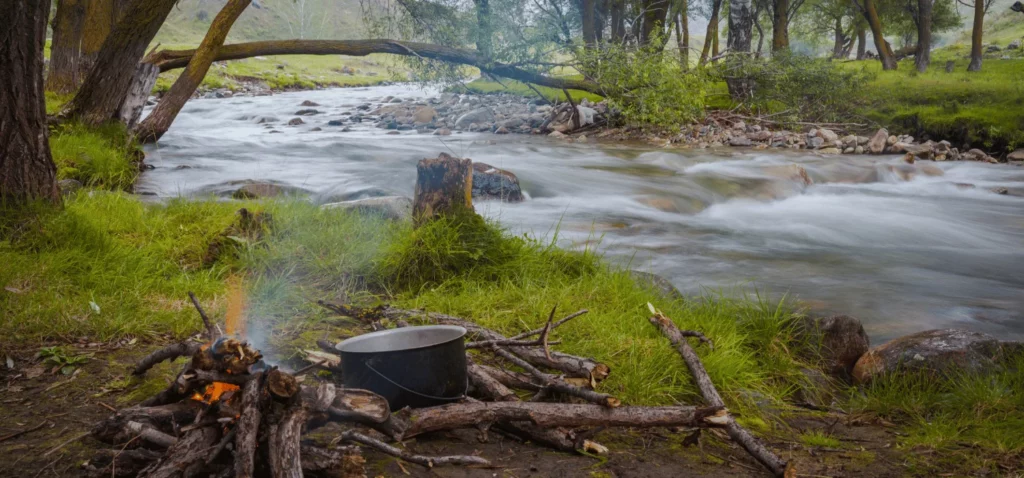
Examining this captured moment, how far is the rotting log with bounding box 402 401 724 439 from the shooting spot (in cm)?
286

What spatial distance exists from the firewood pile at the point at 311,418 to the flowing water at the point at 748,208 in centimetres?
315

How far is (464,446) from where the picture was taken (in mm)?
2885

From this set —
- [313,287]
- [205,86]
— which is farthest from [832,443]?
[205,86]

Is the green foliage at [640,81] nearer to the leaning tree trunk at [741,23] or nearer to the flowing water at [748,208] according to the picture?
the flowing water at [748,208]

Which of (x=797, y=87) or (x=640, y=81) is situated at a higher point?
(x=797, y=87)

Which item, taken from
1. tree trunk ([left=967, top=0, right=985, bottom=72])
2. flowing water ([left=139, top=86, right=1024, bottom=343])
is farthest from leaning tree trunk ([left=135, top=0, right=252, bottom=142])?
tree trunk ([left=967, top=0, right=985, bottom=72])

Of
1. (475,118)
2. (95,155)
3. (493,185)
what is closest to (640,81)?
(493,185)

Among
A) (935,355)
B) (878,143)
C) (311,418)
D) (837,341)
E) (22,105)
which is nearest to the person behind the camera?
(311,418)

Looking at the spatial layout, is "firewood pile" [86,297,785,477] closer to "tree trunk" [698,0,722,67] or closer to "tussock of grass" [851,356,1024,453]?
"tussock of grass" [851,356,1024,453]

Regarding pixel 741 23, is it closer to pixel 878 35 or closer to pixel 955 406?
pixel 878 35

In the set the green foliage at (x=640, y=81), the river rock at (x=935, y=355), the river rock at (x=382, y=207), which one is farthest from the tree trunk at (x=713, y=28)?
the river rock at (x=935, y=355)

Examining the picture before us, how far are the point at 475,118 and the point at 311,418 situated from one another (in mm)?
18956

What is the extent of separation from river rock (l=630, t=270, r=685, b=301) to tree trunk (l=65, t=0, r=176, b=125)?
6.99 m

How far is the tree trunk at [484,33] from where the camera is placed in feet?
35.7
